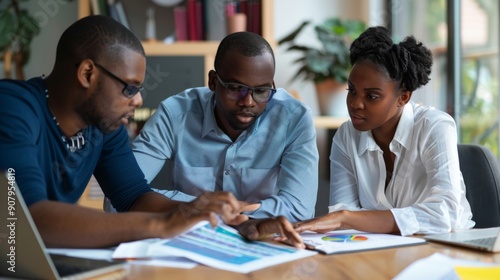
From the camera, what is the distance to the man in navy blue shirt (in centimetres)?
124

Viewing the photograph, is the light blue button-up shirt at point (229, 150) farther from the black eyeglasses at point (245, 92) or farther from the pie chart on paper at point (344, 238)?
the pie chart on paper at point (344, 238)

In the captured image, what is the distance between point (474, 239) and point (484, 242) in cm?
5

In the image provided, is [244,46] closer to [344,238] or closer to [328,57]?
[344,238]

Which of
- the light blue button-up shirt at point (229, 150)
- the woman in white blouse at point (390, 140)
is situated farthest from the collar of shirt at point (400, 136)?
the light blue button-up shirt at point (229, 150)

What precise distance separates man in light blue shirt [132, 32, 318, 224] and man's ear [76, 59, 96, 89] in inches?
20.4

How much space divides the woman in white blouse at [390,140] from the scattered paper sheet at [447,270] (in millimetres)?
478

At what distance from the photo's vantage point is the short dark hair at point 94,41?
143 cm

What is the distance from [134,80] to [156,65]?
2.16 metres

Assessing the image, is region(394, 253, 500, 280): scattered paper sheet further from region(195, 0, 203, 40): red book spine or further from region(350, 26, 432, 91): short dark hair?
region(195, 0, 203, 40): red book spine

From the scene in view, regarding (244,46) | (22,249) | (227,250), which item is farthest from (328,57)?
(22,249)

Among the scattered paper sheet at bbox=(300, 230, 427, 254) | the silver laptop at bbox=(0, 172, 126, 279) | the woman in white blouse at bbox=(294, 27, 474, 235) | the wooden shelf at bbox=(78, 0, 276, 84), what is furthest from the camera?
the wooden shelf at bbox=(78, 0, 276, 84)

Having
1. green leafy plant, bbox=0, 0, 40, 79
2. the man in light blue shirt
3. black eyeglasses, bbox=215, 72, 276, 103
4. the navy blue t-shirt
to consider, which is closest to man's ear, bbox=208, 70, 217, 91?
the man in light blue shirt

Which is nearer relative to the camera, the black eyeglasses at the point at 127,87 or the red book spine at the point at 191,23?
the black eyeglasses at the point at 127,87

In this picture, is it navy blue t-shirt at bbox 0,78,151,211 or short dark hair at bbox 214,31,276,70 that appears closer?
navy blue t-shirt at bbox 0,78,151,211
